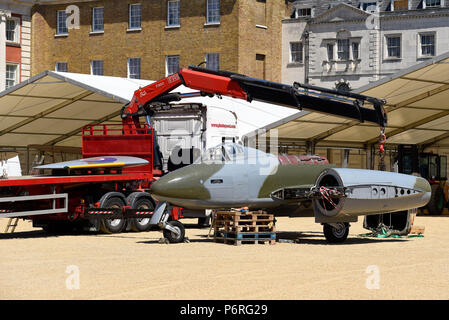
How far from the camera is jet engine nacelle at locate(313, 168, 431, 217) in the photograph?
1750 cm

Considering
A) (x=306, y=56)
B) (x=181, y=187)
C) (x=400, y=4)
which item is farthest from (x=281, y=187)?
(x=400, y=4)

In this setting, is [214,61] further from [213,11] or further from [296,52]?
[296,52]

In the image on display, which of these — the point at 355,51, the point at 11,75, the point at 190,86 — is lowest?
the point at 190,86

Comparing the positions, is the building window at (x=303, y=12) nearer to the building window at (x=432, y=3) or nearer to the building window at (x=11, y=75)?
the building window at (x=432, y=3)

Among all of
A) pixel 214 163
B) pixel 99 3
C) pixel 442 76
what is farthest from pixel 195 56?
pixel 214 163

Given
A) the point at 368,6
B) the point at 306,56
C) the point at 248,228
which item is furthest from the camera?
the point at 368,6

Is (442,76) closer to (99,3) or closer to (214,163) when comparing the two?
(214,163)

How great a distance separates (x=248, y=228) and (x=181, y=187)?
172 centimetres

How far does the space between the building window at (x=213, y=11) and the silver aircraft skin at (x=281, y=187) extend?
35.3 m

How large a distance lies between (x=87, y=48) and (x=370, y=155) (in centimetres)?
2645

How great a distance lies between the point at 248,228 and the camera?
59.3 feet

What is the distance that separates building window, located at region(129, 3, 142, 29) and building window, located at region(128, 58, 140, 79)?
2162 millimetres

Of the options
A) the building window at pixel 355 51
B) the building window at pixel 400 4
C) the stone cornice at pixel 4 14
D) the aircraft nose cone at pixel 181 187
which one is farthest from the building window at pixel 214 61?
the aircraft nose cone at pixel 181 187
